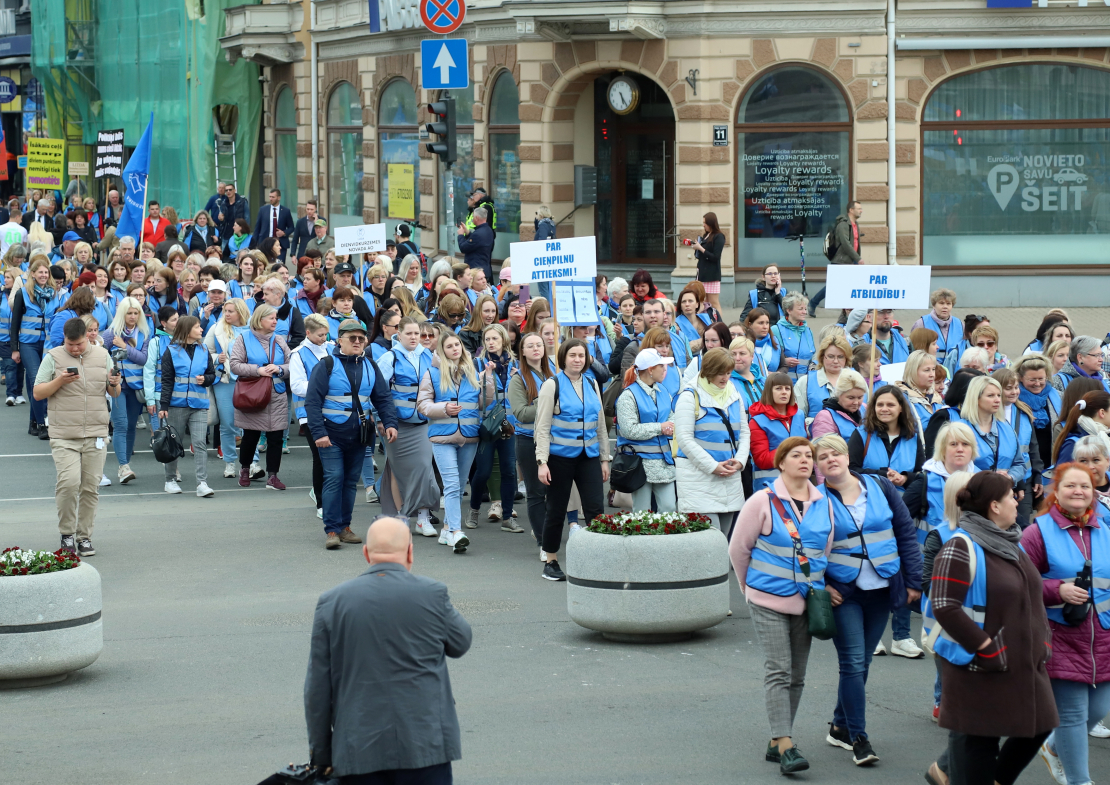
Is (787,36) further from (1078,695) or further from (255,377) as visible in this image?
(1078,695)

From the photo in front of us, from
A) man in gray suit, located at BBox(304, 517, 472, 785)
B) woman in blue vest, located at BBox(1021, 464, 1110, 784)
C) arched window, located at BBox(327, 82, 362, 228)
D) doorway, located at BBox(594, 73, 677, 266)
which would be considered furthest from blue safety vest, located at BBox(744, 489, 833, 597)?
arched window, located at BBox(327, 82, 362, 228)

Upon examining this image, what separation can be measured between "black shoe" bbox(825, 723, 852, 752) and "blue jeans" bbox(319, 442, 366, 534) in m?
5.49

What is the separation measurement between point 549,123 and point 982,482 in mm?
20665

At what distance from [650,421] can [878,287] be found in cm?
257

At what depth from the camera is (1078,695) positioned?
6.79 metres

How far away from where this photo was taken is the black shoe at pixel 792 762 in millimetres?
7234

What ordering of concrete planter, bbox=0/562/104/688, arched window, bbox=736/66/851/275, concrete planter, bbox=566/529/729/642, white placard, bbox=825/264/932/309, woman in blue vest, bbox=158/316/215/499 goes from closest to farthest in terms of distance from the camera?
1. concrete planter, bbox=0/562/104/688
2. concrete planter, bbox=566/529/729/642
3. white placard, bbox=825/264/932/309
4. woman in blue vest, bbox=158/316/215/499
5. arched window, bbox=736/66/851/275

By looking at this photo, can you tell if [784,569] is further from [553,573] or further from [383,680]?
[553,573]

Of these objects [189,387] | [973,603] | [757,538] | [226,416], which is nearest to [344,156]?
[226,416]

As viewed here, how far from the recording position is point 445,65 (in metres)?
18.3

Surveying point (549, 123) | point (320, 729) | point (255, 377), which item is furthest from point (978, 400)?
point (549, 123)

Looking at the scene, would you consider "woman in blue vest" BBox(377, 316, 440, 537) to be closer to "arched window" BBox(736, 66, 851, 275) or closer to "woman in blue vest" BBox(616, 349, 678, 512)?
"woman in blue vest" BBox(616, 349, 678, 512)

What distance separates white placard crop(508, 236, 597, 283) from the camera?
1341 cm

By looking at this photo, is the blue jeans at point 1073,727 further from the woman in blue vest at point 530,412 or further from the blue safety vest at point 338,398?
the blue safety vest at point 338,398
